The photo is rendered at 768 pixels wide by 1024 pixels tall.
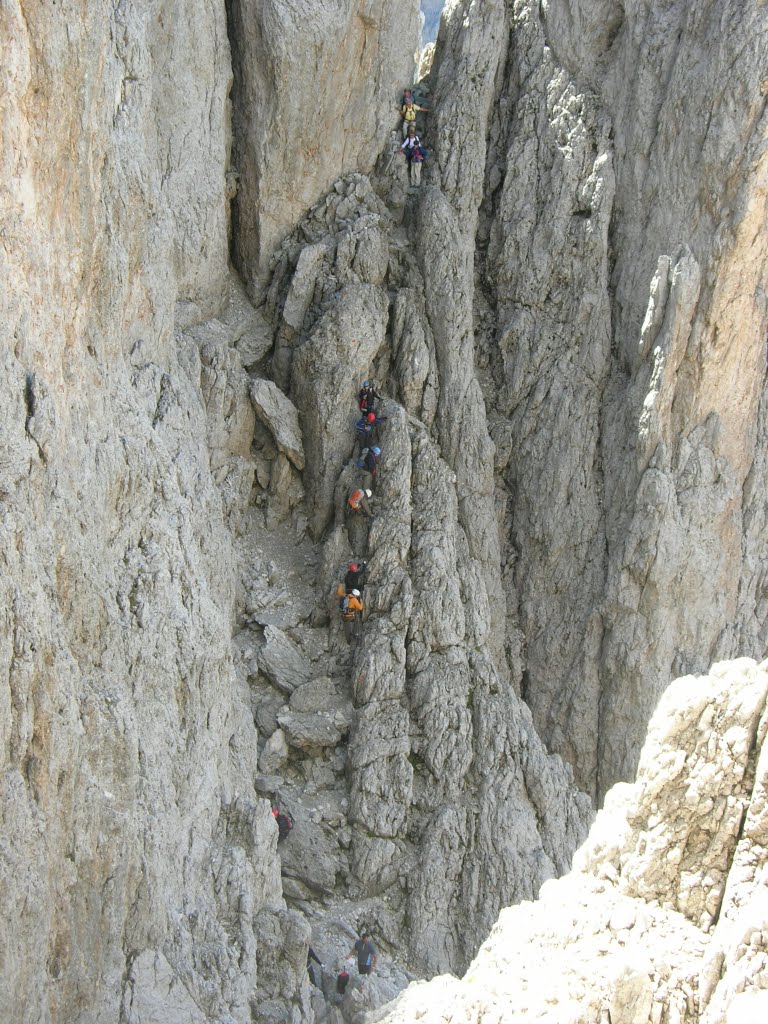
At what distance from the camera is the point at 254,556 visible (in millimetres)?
31812

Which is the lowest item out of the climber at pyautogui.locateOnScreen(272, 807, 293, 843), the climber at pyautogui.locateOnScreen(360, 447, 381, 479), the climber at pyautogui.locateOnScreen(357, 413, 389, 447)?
the climber at pyautogui.locateOnScreen(272, 807, 293, 843)

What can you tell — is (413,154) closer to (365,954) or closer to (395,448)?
(395,448)

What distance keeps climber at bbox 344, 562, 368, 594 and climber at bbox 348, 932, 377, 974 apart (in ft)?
26.0

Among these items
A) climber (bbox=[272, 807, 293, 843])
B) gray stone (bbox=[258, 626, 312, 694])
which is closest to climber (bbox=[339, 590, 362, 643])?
gray stone (bbox=[258, 626, 312, 694])

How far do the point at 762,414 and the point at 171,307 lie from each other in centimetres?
1586

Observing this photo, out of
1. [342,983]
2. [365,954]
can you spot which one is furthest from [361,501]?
[342,983]

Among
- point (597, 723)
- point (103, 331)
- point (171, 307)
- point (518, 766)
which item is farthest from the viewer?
point (597, 723)

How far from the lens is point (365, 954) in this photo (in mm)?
26719

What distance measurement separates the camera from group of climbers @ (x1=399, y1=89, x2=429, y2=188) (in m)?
34.9

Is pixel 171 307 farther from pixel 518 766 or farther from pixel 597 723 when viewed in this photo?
pixel 597 723

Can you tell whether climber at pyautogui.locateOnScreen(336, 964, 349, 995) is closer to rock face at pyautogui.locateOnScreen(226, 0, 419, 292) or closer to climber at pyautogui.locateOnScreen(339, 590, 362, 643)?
climber at pyautogui.locateOnScreen(339, 590, 362, 643)

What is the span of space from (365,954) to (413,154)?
20361 mm

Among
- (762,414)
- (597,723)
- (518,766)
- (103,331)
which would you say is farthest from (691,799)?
(762,414)

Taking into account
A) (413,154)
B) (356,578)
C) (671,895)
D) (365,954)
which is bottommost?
(365,954)
